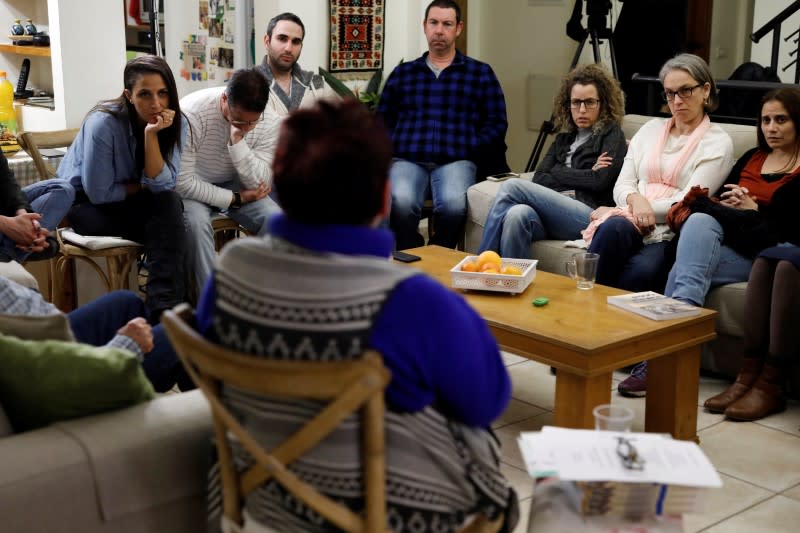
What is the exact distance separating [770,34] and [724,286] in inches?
200

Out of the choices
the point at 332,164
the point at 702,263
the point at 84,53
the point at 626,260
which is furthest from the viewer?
the point at 84,53

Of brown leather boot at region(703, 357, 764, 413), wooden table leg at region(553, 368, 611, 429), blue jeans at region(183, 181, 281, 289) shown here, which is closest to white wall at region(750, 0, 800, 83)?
brown leather boot at region(703, 357, 764, 413)

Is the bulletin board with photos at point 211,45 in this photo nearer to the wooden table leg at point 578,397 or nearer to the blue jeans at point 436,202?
the blue jeans at point 436,202

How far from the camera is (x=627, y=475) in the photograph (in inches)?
69.2

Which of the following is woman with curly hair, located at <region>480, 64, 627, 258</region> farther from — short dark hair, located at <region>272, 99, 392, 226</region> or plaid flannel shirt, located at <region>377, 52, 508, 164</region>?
short dark hair, located at <region>272, 99, 392, 226</region>

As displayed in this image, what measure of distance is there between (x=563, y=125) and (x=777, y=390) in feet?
5.88

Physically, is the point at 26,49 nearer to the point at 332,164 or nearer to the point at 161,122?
the point at 161,122

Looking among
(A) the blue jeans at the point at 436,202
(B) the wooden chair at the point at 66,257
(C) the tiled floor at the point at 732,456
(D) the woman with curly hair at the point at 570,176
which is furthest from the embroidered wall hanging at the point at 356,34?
(C) the tiled floor at the point at 732,456

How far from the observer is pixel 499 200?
15.1ft

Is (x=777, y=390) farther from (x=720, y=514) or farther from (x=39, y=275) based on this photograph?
(x=39, y=275)

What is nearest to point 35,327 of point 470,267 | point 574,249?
point 470,267

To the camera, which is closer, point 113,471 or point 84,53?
point 113,471

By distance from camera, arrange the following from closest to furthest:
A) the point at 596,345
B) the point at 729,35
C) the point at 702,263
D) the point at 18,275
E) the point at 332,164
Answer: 1. the point at 332,164
2. the point at 596,345
3. the point at 18,275
4. the point at 702,263
5. the point at 729,35

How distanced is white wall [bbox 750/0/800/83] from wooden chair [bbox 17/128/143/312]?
5.73 meters
